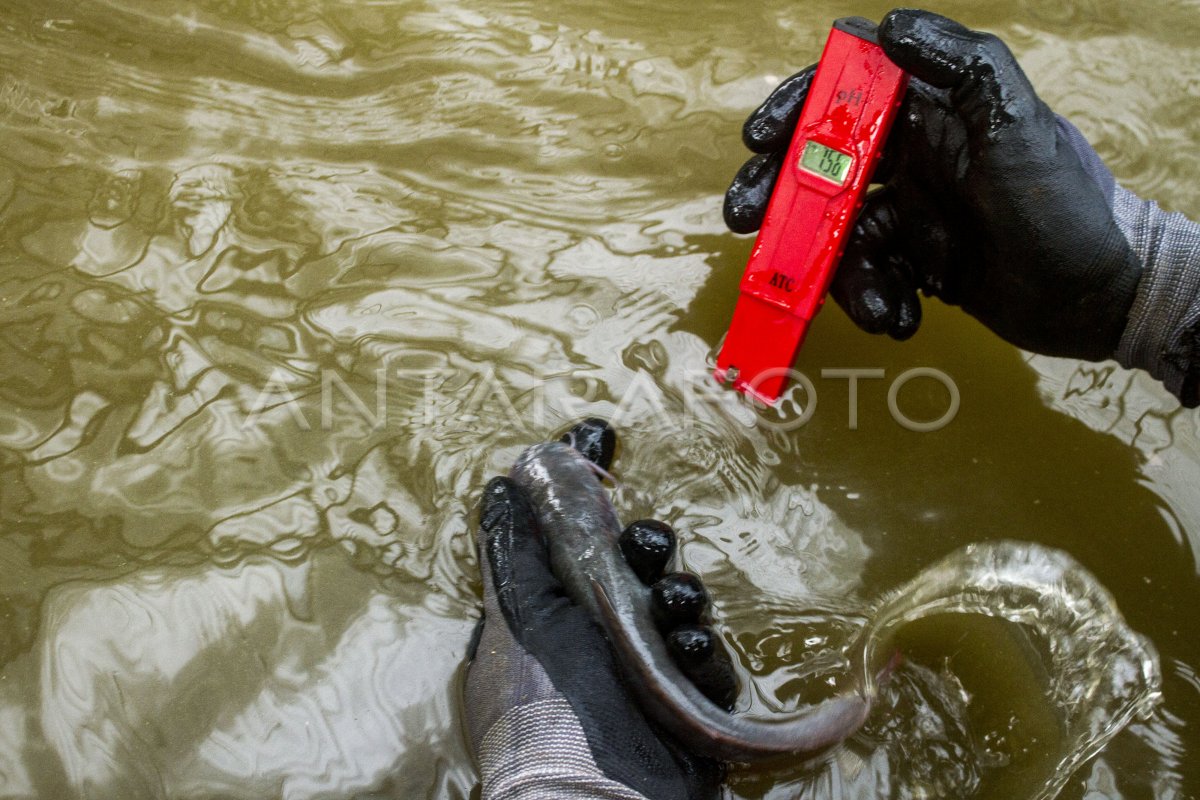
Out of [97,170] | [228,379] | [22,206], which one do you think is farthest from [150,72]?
[228,379]

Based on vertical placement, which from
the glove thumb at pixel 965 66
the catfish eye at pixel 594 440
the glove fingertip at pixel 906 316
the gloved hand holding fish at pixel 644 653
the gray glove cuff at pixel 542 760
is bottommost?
the gray glove cuff at pixel 542 760

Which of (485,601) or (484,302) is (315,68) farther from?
(485,601)

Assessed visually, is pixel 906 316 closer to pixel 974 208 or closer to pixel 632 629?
pixel 974 208

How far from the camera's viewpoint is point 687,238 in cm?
292

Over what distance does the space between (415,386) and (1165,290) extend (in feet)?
6.11

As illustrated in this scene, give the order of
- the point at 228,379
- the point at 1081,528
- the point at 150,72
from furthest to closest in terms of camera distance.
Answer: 1. the point at 150,72
2. the point at 228,379
3. the point at 1081,528

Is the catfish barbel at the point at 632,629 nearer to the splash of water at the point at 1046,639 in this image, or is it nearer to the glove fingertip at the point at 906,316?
the splash of water at the point at 1046,639

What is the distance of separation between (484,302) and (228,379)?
0.71 metres

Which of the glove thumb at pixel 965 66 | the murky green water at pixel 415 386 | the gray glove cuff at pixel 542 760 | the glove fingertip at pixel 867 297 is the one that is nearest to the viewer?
the gray glove cuff at pixel 542 760

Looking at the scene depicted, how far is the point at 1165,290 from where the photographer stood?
2.33 m

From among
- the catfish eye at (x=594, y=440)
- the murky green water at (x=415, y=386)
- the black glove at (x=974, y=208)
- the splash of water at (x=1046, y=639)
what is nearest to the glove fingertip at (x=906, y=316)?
the black glove at (x=974, y=208)

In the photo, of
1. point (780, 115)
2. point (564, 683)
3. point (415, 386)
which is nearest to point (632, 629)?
point (564, 683)

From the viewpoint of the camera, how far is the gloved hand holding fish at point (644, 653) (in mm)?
2029

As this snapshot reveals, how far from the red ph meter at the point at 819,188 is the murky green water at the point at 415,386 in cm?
34
